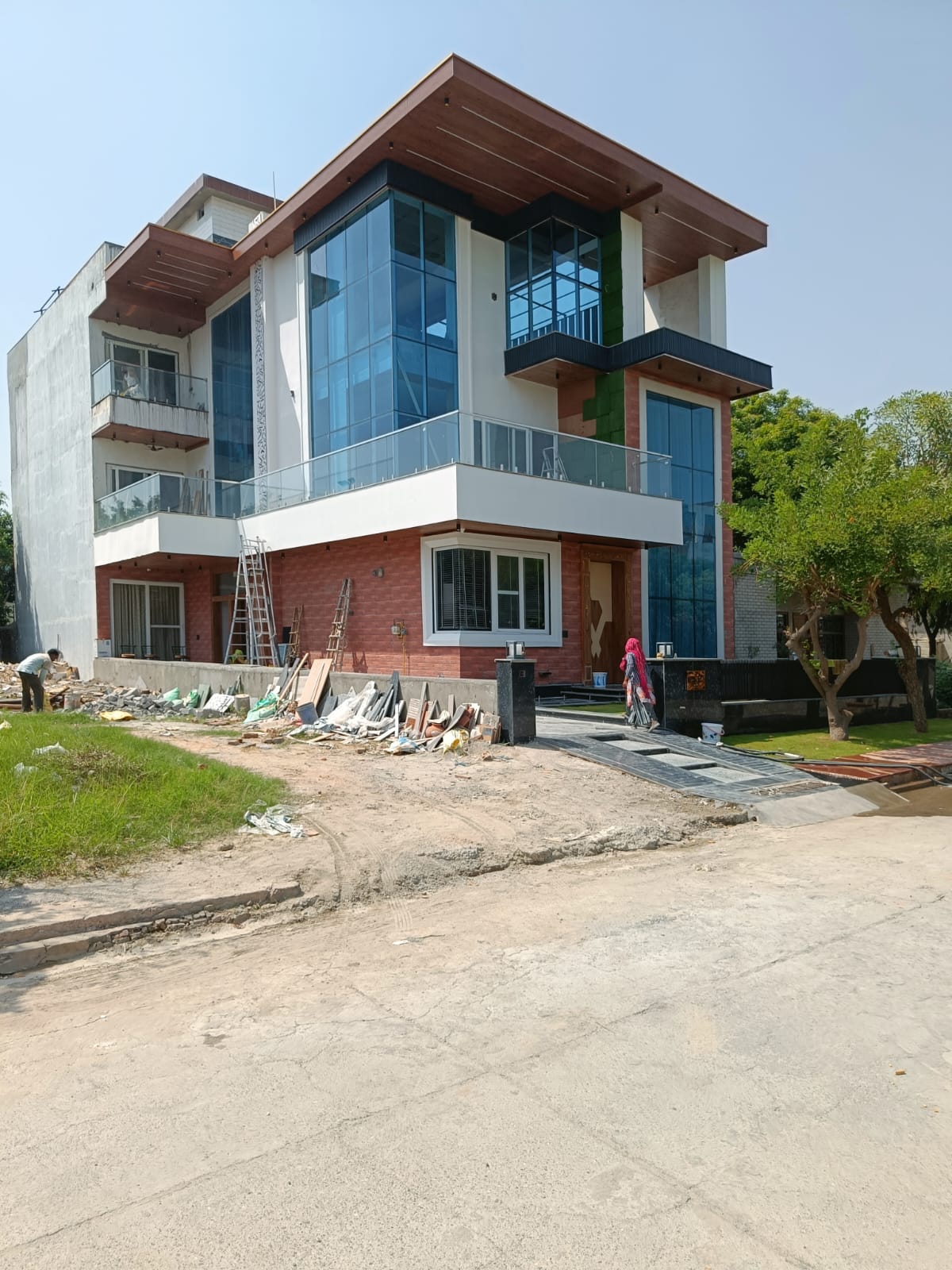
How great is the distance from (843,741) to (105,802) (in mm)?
14087

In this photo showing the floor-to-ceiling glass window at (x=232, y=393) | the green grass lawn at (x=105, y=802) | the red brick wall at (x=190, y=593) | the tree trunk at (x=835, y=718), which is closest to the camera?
the green grass lawn at (x=105, y=802)

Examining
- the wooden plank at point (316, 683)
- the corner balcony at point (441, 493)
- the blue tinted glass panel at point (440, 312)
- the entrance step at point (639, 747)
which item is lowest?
the entrance step at point (639, 747)

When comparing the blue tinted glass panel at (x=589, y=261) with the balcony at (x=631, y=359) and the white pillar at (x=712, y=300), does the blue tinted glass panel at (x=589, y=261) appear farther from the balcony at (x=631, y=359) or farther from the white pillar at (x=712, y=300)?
the white pillar at (x=712, y=300)

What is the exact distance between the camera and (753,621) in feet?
85.9

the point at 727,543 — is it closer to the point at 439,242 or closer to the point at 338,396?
the point at 439,242

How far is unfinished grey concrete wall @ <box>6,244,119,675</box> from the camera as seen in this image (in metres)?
26.5

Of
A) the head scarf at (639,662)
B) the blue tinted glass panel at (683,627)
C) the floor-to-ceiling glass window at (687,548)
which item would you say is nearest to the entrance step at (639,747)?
the head scarf at (639,662)

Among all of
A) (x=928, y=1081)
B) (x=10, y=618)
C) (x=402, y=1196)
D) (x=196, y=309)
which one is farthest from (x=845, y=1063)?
(x=10, y=618)

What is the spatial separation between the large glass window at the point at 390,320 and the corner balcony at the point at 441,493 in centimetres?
203

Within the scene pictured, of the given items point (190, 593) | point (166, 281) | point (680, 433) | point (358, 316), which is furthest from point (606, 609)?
point (166, 281)

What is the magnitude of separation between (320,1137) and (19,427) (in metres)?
35.1

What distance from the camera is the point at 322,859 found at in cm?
773

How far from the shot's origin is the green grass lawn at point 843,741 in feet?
52.6

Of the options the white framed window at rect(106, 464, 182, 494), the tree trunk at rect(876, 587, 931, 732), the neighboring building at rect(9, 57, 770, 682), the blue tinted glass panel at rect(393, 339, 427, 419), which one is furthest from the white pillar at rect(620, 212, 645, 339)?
the white framed window at rect(106, 464, 182, 494)
